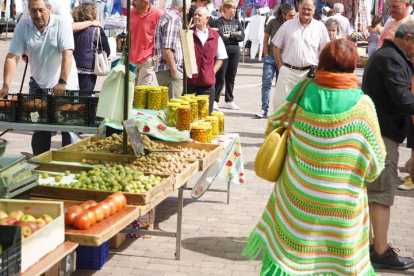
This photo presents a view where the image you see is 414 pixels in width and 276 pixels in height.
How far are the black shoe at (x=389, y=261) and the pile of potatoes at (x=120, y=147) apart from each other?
5.22ft

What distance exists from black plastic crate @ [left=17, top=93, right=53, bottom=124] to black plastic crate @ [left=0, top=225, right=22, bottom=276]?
3.48m

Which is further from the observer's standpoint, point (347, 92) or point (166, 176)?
point (166, 176)

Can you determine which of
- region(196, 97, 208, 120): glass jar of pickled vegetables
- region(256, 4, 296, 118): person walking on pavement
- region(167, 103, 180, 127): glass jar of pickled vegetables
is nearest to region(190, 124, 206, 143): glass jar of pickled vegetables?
region(167, 103, 180, 127): glass jar of pickled vegetables

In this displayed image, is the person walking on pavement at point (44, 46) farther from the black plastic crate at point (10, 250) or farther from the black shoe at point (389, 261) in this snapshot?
the black plastic crate at point (10, 250)

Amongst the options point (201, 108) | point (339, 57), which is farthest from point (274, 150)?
point (201, 108)

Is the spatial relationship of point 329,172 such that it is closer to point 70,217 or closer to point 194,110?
point 70,217

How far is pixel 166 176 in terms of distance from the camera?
4.98 m

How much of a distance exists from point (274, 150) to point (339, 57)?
2.14ft

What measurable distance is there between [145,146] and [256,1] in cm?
1787

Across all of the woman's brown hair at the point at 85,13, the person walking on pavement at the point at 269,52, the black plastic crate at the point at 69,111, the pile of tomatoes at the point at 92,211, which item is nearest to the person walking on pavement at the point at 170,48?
the woman's brown hair at the point at 85,13

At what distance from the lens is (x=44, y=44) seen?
694 centimetres

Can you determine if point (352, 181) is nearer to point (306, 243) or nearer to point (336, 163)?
point (336, 163)

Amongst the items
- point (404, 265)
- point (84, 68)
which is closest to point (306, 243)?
point (404, 265)

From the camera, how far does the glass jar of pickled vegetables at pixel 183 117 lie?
20.2 ft
